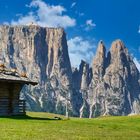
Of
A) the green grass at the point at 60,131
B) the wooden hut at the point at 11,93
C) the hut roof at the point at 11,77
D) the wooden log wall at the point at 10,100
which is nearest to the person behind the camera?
the green grass at the point at 60,131

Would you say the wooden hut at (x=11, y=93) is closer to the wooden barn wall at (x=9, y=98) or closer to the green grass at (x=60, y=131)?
the wooden barn wall at (x=9, y=98)

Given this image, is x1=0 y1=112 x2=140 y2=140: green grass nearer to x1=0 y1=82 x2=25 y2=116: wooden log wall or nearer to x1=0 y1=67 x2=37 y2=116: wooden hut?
x1=0 y1=67 x2=37 y2=116: wooden hut

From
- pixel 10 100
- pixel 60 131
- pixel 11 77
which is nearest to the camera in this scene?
pixel 60 131

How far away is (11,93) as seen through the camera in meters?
42.6

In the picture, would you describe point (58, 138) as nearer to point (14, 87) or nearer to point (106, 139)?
point (106, 139)

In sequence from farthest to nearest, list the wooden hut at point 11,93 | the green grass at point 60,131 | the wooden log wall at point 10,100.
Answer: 1. the wooden log wall at point 10,100
2. the wooden hut at point 11,93
3. the green grass at point 60,131

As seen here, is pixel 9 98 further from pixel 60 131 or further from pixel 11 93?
pixel 60 131

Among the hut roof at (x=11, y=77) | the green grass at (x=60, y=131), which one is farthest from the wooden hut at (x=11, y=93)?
the green grass at (x=60, y=131)

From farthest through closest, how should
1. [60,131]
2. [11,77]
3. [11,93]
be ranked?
1. [11,93]
2. [11,77]
3. [60,131]

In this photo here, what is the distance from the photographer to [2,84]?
41.5 m

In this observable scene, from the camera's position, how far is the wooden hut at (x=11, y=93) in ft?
135

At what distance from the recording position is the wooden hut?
41.3 meters

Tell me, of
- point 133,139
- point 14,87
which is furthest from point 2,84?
point 133,139

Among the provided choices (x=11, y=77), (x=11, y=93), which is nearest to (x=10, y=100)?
(x=11, y=93)
